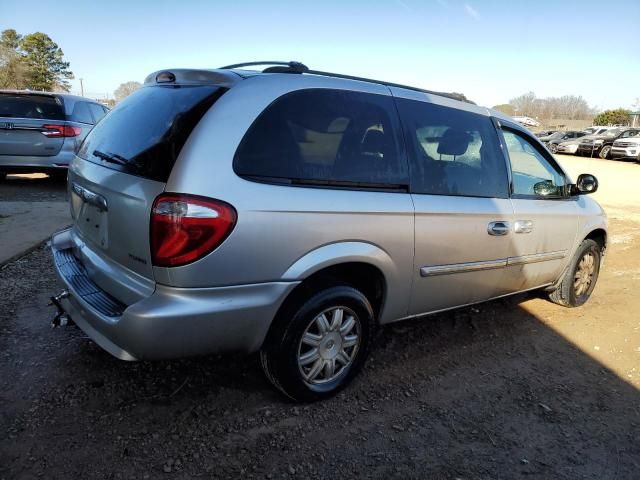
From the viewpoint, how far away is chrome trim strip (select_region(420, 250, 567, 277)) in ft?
9.87

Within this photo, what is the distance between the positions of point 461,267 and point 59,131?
742 centimetres

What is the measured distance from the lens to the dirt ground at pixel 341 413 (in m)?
2.26

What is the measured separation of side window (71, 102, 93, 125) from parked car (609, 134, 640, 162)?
26230 mm

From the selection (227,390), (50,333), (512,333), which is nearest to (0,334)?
(50,333)

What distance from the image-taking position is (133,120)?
8.54ft

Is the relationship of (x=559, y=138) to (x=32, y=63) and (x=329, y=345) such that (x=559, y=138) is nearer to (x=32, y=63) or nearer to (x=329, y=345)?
(x=329, y=345)

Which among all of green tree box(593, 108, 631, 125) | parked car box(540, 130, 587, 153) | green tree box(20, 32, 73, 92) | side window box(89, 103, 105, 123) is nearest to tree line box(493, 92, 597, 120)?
green tree box(593, 108, 631, 125)

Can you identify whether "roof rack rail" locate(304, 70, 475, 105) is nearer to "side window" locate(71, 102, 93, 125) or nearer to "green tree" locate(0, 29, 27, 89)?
"side window" locate(71, 102, 93, 125)

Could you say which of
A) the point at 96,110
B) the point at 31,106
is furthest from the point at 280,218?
the point at 96,110

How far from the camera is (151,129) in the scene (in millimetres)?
2414

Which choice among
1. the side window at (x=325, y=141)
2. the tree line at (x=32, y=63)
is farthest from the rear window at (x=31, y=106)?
the tree line at (x=32, y=63)

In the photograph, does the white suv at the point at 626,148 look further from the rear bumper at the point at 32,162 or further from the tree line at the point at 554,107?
the tree line at the point at 554,107

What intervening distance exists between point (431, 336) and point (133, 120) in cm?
260

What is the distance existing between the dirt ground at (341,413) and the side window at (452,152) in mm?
1221
